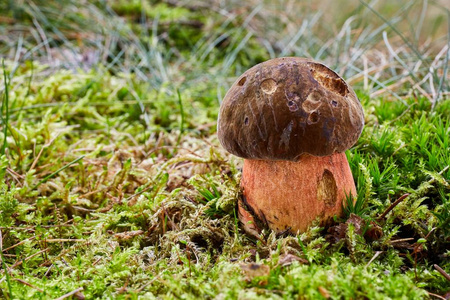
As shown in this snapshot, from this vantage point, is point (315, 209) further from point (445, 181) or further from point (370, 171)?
point (445, 181)

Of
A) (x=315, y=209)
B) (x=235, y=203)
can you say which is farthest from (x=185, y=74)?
(x=315, y=209)

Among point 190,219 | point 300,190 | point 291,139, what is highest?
point 291,139

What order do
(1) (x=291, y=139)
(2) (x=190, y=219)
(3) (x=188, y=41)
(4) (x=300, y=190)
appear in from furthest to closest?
1. (3) (x=188, y=41)
2. (2) (x=190, y=219)
3. (4) (x=300, y=190)
4. (1) (x=291, y=139)

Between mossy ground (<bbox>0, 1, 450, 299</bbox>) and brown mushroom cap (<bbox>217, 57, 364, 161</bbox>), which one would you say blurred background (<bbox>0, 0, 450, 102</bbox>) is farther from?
brown mushroom cap (<bbox>217, 57, 364, 161</bbox>)

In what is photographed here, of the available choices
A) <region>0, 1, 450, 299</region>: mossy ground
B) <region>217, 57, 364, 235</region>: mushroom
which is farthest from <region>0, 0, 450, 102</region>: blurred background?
<region>217, 57, 364, 235</region>: mushroom

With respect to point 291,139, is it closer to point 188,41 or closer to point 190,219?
point 190,219

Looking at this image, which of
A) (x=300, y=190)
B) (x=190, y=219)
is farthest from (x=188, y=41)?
(x=300, y=190)

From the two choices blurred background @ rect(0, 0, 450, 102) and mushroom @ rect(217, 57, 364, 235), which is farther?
blurred background @ rect(0, 0, 450, 102)
